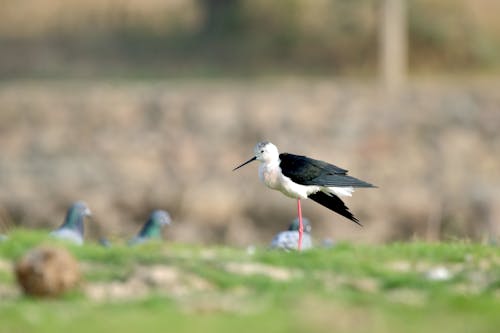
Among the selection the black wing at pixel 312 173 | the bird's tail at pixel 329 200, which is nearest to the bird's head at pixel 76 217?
the black wing at pixel 312 173

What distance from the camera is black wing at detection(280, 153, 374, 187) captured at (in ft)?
42.6

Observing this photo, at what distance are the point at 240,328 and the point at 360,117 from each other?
70.3 ft

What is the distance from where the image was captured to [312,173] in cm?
1302

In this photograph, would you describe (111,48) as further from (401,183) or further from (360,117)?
(401,183)

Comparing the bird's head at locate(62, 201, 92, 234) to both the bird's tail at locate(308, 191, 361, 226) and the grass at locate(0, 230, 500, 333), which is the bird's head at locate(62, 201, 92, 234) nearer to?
the grass at locate(0, 230, 500, 333)

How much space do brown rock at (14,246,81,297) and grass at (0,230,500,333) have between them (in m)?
0.10

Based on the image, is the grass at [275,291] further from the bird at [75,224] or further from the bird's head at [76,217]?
the bird's head at [76,217]

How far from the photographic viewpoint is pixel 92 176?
29.0 m

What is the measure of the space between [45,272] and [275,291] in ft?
6.21

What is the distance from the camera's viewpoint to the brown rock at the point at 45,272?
32.9 feet

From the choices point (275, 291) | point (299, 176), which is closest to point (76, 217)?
point (299, 176)

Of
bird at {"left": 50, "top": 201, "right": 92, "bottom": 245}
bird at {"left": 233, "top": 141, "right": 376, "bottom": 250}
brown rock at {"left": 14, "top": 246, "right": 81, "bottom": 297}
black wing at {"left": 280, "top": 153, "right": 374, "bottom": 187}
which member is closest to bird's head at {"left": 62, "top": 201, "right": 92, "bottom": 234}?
bird at {"left": 50, "top": 201, "right": 92, "bottom": 245}

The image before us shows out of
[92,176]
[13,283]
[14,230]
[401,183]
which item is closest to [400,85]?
[401,183]

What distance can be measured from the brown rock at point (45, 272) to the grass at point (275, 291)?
10 centimetres
